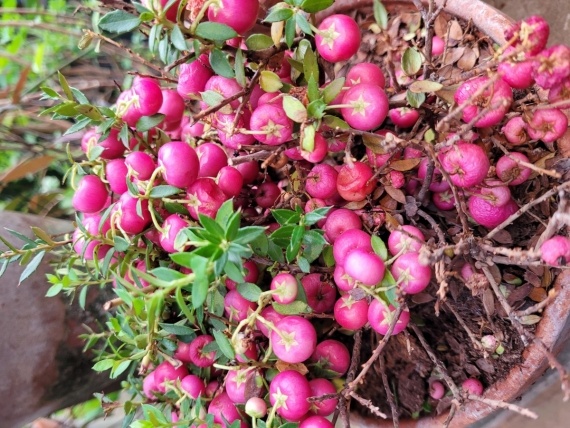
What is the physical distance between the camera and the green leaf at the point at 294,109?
566 mm

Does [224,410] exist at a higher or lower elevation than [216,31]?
lower

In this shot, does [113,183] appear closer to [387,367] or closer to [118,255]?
[118,255]

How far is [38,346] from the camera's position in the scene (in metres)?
0.99

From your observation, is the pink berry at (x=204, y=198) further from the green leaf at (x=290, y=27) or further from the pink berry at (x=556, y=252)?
the pink berry at (x=556, y=252)

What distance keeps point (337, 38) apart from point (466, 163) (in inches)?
8.4

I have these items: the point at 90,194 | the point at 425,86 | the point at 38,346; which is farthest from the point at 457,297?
the point at 38,346

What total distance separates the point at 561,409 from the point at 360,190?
842 millimetres

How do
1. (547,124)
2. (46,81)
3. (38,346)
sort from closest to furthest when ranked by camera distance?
(547,124)
(38,346)
(46,81)

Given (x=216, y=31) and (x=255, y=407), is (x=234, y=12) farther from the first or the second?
(x=255, y=407)

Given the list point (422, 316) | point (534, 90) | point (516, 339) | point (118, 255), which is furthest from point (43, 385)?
point (534, 90)

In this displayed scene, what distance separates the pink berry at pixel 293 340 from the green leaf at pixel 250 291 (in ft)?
0.16

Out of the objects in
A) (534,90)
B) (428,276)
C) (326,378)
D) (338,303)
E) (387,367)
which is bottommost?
(387,367)

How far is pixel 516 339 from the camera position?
0.71m

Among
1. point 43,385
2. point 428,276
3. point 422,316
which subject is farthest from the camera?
point 43,385
